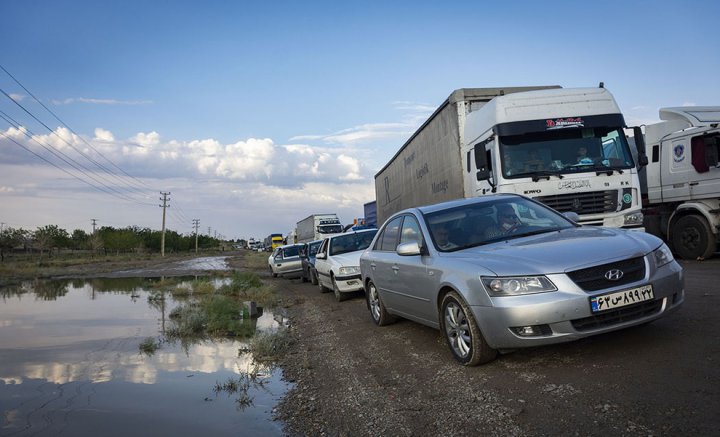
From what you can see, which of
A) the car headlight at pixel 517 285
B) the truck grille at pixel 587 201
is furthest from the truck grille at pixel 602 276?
the truck grille at pixel 587 201

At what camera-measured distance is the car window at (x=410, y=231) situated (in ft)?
19.8

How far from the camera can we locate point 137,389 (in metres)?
5.45

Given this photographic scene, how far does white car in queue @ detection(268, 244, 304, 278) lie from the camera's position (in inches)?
875

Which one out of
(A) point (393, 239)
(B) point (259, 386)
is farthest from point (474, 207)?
(B) point (259, 386)

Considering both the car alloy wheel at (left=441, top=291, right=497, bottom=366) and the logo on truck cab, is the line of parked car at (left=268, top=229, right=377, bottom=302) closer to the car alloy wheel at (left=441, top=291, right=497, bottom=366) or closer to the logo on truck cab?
the logo on truck cab

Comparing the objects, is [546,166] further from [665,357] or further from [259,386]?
[259,386]

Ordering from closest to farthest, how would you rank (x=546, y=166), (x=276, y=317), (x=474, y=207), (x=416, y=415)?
(x=416, y=415), (x=474, y=207), (x=546, y=166), (x=276, y=317)

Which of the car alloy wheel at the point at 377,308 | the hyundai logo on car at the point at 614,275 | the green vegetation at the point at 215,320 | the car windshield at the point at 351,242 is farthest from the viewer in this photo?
the car windshield at the point at 351,242

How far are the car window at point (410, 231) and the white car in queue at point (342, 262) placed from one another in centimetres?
506

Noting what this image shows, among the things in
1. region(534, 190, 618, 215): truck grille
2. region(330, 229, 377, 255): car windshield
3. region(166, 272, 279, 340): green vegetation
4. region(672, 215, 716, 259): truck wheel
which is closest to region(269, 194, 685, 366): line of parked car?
region(534, 190, 618, 215): truck grille

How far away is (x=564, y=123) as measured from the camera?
9.65 m

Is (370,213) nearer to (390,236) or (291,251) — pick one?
(291,251)

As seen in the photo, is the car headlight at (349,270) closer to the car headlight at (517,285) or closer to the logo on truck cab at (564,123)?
the logo on truck cab at (564,123)

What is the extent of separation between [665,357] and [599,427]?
1.53m
